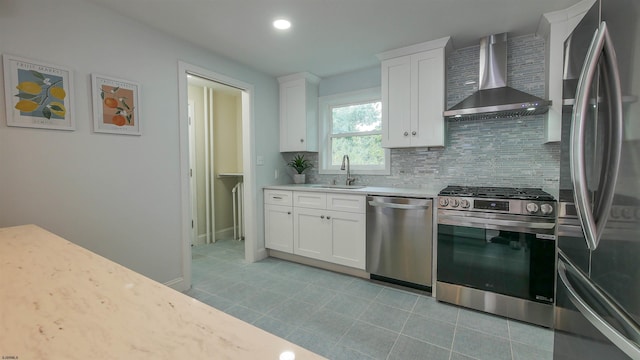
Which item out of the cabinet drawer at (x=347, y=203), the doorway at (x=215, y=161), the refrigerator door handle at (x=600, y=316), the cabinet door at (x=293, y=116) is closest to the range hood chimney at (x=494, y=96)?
the cabinet drawer at (x=347, y=203)

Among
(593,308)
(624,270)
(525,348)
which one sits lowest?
(525,348)

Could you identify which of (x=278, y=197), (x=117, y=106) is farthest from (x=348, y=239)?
(x=117, y=106)

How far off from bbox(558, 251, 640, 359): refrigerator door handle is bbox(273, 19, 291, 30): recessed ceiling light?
2392 millimetres

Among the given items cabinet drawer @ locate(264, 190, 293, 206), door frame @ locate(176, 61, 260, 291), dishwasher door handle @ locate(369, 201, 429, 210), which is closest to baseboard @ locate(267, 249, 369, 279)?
door frame @ locate(176, 61, 260, 291)

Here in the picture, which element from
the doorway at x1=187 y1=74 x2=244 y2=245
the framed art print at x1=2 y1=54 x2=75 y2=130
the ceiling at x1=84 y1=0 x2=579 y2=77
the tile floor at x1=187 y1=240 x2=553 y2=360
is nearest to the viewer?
the framed art print at x1=2 y1=54 x2=75 y2=130

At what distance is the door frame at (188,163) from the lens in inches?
102

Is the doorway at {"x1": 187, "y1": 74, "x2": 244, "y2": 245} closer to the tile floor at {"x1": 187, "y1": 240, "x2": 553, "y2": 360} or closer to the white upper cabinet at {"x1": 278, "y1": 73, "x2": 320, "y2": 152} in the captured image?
the white upper cabinet at {"x1": 278, "y1": 73, "x2": 320, "y2": 152}

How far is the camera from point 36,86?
174 cm

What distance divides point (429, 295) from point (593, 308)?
1.68 m

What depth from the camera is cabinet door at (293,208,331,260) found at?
3041mm

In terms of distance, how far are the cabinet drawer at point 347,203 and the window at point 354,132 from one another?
687 millimetres

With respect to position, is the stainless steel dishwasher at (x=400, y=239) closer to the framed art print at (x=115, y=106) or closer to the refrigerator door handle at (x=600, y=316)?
the refrigerator door handle at (x=600, y=316)

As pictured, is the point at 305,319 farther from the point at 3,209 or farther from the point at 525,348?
the point at 3,209

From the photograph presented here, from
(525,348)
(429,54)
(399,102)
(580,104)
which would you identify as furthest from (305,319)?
(429,54)
